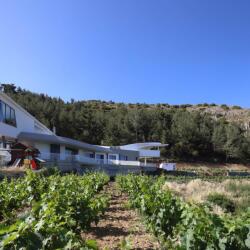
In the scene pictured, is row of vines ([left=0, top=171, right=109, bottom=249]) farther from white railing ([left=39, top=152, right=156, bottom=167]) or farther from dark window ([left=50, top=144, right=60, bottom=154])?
dark window ([left=50, top=144, right=60, bottom=154])

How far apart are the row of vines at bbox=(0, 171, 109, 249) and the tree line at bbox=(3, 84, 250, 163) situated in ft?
150

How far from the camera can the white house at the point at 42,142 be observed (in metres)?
25.0

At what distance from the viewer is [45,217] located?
13.4 ft

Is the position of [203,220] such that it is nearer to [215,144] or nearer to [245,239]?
[245,239]

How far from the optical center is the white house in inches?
985

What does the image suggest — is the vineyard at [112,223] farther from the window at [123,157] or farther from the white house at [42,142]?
the window at [123,157]

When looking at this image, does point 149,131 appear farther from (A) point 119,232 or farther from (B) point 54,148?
(A) point 119,232

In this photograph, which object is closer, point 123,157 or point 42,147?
point 42,147

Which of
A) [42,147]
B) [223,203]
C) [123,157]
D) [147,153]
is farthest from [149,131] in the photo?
[223,203]

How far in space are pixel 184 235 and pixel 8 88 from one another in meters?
70.5

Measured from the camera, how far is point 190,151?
5947 centimetres

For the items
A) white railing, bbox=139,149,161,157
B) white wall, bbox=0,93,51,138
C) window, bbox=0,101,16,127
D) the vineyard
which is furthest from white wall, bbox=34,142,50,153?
the vineyard

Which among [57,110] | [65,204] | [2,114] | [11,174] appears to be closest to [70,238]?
[65,204]

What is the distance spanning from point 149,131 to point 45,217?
59.9 meters
